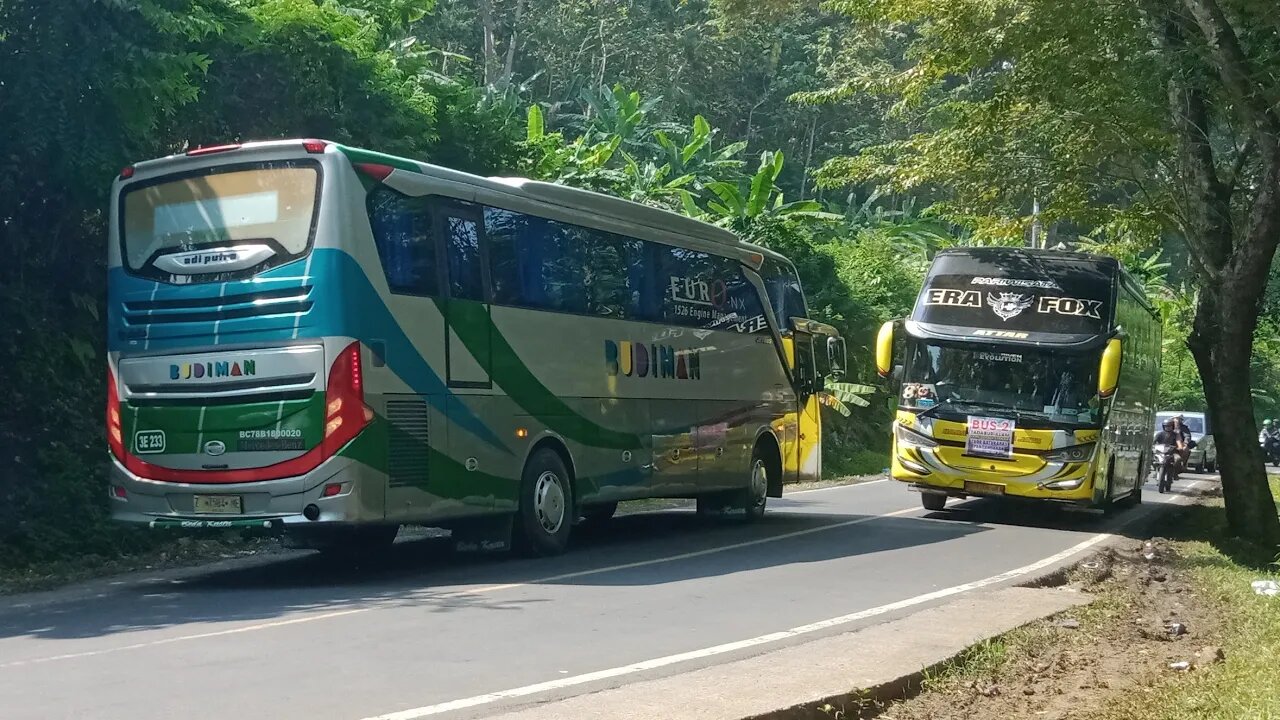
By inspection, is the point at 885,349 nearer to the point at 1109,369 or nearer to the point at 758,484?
the point at 758,484

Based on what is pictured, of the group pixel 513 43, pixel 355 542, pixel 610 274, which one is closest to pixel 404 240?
pixel 610 274

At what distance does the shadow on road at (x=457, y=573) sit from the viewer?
990 cm

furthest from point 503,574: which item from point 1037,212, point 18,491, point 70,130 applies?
point 1037,212

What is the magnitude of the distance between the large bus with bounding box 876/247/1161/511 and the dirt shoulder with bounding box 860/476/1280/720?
4496mm

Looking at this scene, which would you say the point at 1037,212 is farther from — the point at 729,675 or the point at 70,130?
the point at 729,675

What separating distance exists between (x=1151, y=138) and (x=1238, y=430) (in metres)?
3.79

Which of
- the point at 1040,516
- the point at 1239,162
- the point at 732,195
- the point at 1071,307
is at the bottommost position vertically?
Answer: the point at 1040,516

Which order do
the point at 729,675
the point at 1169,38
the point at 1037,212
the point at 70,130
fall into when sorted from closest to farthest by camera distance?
1. the point at 729,675
2. the point at 70,130
3. the point at 1169,38
4. the point at 1037,212

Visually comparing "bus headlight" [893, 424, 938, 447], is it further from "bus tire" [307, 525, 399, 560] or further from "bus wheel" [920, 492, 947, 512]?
"bus tire" [307, 525, 399, 560]

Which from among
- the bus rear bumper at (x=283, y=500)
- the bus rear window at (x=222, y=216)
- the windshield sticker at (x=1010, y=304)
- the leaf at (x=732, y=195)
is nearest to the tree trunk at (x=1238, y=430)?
the windshield sticker at (x=1010, y=304)

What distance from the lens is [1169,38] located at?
16625mm

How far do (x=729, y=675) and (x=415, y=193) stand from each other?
5.73 m

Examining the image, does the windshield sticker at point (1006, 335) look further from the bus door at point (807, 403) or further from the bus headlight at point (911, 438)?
the bus door at point (807, 403)

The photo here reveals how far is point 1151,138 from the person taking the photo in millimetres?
17656
